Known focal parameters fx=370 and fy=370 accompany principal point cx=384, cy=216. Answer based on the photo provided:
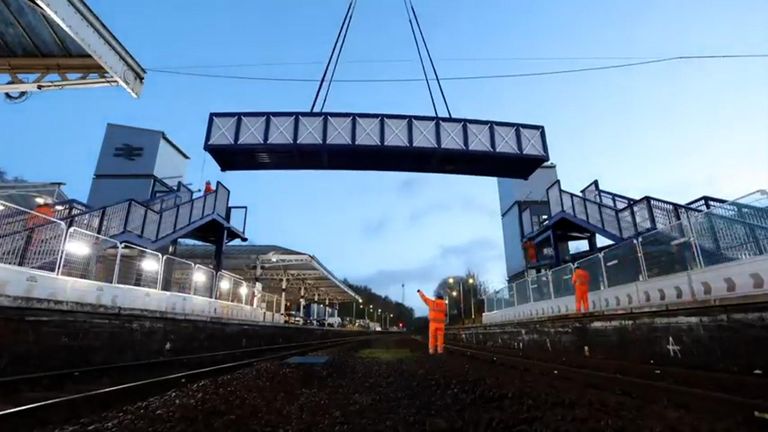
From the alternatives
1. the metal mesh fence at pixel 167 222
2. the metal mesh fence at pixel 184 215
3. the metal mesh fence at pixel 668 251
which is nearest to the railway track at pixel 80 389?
the metal mesh fence at pixel 668 251

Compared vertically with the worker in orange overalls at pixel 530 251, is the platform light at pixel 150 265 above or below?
below

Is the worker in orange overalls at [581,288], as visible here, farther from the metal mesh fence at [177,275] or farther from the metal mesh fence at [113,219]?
the metal mesh fence at [113,219]

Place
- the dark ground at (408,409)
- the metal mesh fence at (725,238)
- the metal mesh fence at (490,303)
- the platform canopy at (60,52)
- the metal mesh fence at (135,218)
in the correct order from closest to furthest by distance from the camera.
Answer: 1. the dark ground at (408,409)
2. the platform canopy at (60,52)
3. the metal mesh fence at (725,238)
4. the metal mesh fence at (135,218)
5. the metal mesh fence at (490,303)

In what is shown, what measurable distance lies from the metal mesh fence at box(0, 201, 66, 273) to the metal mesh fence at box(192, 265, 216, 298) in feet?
15.5

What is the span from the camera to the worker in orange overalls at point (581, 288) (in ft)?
36.7

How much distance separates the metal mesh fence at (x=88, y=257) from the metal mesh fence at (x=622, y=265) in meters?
13.1

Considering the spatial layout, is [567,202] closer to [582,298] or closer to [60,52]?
[582,298]

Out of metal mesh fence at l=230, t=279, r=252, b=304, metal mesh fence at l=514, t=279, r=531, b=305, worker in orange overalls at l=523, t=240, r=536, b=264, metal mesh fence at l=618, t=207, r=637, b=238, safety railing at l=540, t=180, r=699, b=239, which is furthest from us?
worker in orange overalls at l=523, t=240, r=536, b=264

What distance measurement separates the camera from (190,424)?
8.93 ft

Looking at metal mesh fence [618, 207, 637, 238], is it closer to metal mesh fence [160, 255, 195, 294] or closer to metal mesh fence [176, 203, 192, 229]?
metal mesh fence [160, 255, 195, 294]

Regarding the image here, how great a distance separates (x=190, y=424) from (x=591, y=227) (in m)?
19.0

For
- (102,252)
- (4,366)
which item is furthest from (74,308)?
(102,252)

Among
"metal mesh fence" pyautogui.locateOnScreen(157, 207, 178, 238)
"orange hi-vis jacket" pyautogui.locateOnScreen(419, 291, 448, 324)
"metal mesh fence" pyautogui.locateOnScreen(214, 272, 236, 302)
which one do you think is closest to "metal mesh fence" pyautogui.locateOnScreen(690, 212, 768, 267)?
"orange hi-vis jacket" pyautogui.locateOnScreen(419, 291, 448, 324)

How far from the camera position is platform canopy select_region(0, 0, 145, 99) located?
5824 millimetres
